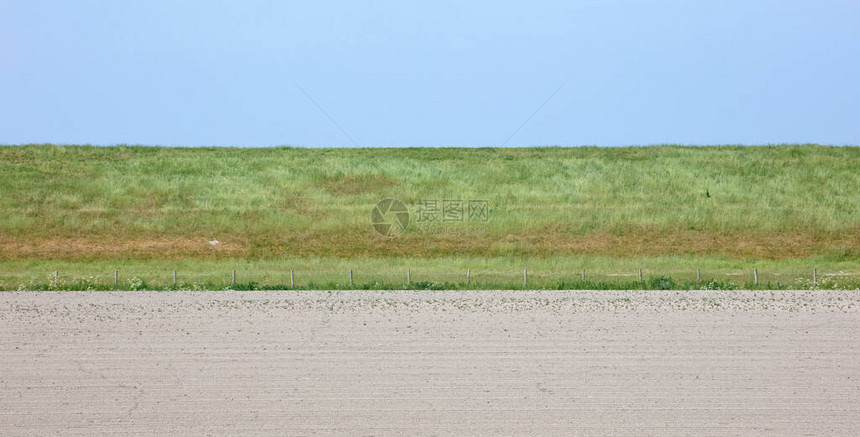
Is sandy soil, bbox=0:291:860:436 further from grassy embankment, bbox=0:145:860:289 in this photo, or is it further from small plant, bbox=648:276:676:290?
grassy embankment, bbox=0:145:860:289

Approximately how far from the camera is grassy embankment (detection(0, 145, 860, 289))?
41.4 m

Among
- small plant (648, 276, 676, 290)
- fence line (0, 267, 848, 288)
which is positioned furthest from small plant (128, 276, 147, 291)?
small plant (648, 276, 676, 290)

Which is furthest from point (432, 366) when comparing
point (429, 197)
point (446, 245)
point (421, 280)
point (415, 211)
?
point (429, 197)

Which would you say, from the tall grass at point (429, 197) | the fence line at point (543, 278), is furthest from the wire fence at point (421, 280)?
the tall grass at point (429, 197)

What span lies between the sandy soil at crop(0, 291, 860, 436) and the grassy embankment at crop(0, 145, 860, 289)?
716 cm

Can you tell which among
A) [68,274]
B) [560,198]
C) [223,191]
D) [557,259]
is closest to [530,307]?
[557,259]

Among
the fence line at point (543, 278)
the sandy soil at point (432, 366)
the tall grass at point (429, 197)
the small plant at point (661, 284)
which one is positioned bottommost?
the sandy soil at point (432, 366)

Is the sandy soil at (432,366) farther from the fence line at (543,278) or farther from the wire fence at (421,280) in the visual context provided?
the fence line at (543,278)

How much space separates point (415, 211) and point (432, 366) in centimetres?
3463

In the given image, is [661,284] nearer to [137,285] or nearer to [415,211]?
[137,285]

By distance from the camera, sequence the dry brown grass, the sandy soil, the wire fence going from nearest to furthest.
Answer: the sandy soil → the wire fence → the dry brown grass

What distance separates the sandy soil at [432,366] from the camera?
14.5m

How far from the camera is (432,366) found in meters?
18.6

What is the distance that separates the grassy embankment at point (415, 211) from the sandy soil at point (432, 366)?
282 inches
